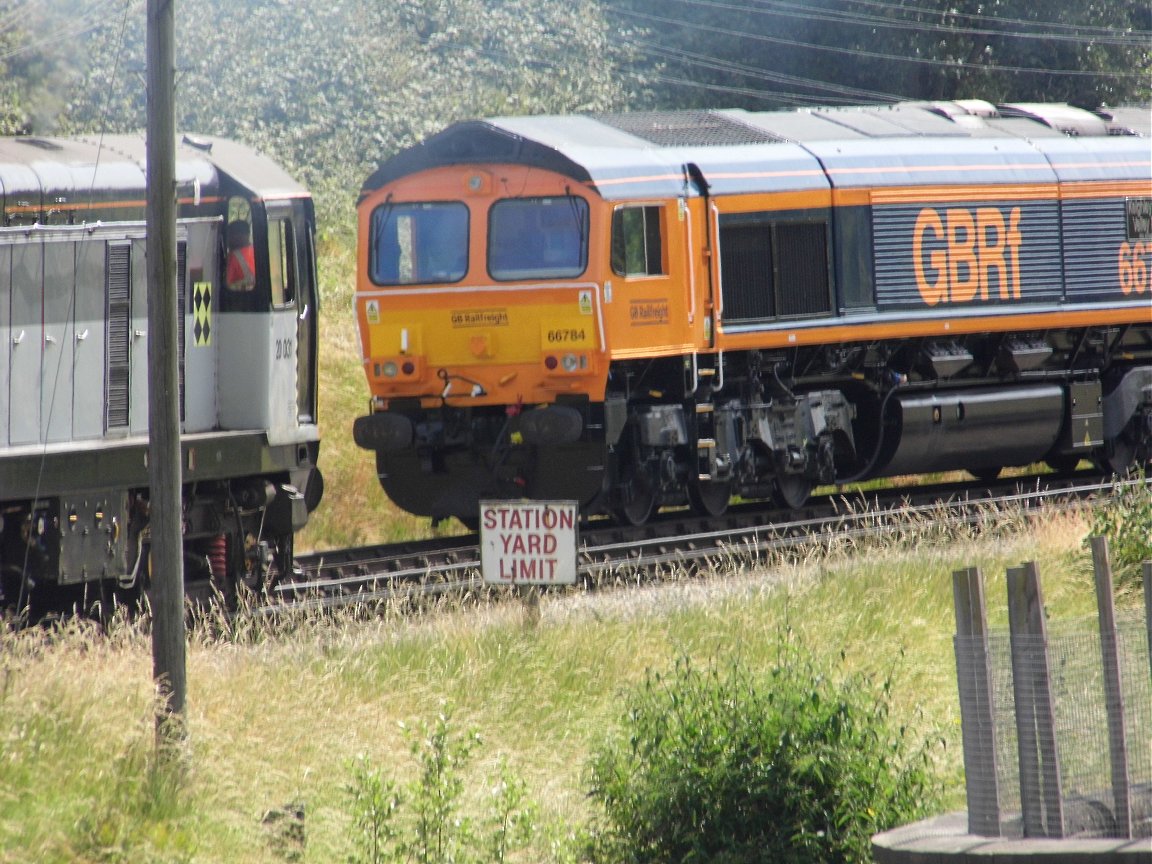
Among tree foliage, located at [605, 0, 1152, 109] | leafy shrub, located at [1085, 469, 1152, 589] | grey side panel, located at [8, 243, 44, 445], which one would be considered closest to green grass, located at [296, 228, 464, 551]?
grey side panel, located at [8, 243, 44, 445]

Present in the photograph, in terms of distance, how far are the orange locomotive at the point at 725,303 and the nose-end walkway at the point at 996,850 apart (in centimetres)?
771

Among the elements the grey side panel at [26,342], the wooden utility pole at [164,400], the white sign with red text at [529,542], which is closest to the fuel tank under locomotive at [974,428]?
the white sign with red text at [529,542]

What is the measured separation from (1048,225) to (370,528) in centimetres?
743

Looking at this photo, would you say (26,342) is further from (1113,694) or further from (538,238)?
(1113,694)

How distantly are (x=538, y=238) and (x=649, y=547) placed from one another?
2699 millimetres

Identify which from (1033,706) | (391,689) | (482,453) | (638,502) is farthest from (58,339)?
(1033,706)

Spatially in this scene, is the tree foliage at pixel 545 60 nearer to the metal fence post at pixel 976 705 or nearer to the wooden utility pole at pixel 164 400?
the wooden utility pole at pixel 164 400

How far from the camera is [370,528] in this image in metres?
18.1

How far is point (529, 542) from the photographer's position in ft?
36.8

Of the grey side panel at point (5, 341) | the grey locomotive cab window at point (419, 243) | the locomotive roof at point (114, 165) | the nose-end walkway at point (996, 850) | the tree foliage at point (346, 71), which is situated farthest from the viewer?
the tree foliage at point (346, 71)

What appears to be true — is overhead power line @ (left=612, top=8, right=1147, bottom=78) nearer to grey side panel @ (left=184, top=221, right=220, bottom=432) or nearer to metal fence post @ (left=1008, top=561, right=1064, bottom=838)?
grey side panel @ (left=184, top=221, right=220, bottom=432)

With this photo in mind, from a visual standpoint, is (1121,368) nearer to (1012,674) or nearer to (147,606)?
(147,606)

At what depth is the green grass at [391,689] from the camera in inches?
291

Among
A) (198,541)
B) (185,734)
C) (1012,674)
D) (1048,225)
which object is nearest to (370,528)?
(198,541)
